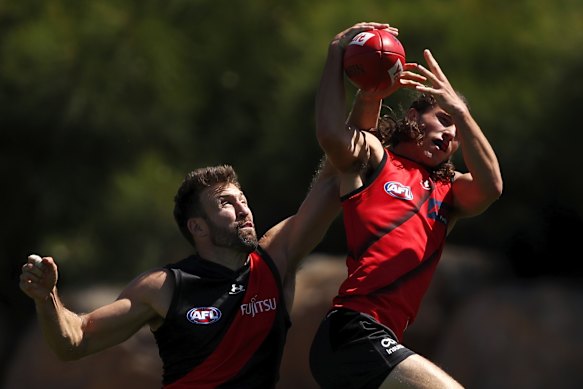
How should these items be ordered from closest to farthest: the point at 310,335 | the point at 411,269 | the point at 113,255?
the point at 411,269 → the point at 310,335 → the point at 113,255

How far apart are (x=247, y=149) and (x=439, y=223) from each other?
8.45 meters

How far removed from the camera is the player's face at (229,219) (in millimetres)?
6773

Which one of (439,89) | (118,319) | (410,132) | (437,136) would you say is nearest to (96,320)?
(118,319)

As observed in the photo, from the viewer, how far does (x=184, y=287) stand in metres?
6.73

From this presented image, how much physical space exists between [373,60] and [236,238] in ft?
3.99

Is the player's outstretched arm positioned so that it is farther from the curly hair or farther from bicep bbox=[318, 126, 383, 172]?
the curly hair

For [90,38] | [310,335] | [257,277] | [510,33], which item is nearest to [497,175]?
[257,277]

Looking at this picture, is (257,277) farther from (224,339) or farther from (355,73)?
(355,73)

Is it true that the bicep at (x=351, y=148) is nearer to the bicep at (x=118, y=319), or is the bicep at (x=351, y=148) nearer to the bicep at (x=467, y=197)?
the bicep at (x=467, y=197)

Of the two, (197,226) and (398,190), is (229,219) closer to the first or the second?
(197,226)

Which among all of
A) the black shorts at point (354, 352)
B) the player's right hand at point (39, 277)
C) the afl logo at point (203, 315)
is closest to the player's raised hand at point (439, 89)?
the black shorts at point (354, 352)

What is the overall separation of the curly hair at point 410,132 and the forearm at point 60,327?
71.1 inches

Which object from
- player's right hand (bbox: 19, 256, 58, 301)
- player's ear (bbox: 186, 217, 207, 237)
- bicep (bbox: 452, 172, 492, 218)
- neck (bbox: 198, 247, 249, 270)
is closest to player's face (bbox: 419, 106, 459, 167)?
bicep (bbox: 452, 172, 492, 218)

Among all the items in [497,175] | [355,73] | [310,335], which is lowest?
[310,335]
